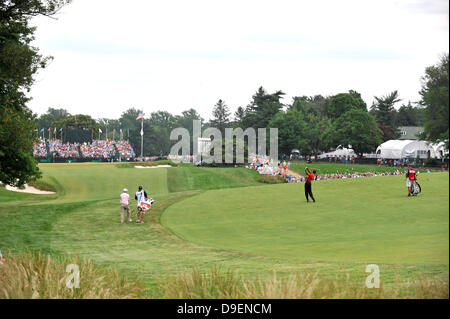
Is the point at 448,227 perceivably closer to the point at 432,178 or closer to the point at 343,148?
the point at 432,178

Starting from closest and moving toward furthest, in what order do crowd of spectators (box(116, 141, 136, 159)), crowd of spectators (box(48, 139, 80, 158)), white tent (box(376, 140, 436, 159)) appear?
white tent (box(376, 140, 436, 159)), crowd of spectators (box(48, 139, 80, 158)), crowd of spectators (box(116, 141, 136, 159))

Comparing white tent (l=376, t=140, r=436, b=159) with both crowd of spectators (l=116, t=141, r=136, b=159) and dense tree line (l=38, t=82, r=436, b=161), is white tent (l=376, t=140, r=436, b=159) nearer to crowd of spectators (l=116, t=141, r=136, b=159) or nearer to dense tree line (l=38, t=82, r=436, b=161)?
dense tree line (l=38, t=82, r=436, b=161)

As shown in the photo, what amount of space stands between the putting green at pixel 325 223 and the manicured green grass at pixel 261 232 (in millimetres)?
42

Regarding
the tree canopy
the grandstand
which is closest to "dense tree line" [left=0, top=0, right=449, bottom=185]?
the tree canopy

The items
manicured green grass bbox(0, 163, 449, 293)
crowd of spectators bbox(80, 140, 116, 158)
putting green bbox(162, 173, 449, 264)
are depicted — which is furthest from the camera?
crowd of spectators bbox(80, 140, 116, 158)

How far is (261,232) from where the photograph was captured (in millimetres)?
22422

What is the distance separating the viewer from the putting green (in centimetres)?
→ 1639

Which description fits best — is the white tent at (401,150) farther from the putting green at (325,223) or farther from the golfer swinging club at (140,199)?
the golfer swinging club at (140,199)

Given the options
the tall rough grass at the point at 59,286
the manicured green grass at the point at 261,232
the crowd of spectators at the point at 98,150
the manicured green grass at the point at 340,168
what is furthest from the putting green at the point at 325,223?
the crowd of spectators at the point at 98,150

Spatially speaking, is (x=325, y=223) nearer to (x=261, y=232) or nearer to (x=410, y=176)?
(x=261, y=232)

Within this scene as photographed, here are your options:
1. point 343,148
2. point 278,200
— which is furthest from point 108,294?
point 343,148

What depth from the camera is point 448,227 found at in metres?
6.08

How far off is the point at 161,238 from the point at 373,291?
16.3 metres

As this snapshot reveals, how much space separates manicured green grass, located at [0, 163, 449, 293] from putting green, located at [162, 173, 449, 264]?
0.14 feet
